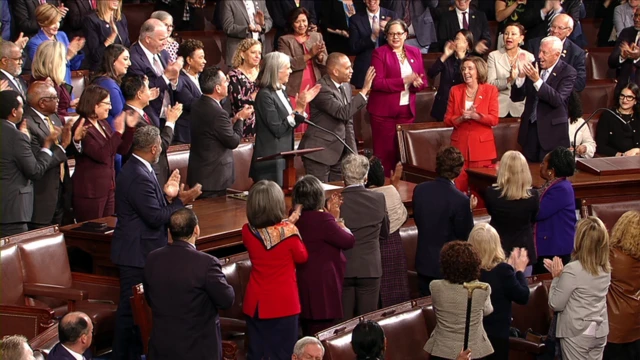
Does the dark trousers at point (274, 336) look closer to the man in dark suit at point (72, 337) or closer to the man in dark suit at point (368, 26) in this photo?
the man in dark suit at point (72, 337)

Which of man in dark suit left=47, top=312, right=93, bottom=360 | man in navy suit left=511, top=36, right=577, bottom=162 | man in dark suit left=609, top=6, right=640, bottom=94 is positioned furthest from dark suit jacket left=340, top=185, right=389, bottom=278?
man in dark suit left=609, top=6, right=640, bottom=94

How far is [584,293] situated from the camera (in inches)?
218

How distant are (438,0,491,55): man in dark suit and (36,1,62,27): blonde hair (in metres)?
3.99

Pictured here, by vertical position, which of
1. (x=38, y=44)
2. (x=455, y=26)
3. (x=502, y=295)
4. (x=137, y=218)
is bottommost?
(x=502, y=295)

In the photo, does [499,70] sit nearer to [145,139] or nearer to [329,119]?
[329,119]

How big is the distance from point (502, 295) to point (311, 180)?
3.75 ft

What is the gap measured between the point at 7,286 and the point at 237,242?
1.43 m

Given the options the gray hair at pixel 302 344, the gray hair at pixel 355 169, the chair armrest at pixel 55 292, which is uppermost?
the gray hair at pixel 355 169

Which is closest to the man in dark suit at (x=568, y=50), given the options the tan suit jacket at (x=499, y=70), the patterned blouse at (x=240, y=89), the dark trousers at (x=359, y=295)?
the tan suit jacket at (x=499, y=70)

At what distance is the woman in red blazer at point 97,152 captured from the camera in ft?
21.8

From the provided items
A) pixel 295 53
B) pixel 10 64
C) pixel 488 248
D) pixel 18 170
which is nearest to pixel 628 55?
pixel 295 53

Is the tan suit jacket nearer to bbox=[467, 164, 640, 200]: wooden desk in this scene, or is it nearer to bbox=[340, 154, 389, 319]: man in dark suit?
bbox=[467, 164, 640, 200]: wooden desk

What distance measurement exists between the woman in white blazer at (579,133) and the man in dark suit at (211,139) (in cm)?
303

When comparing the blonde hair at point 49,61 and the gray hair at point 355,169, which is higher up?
the blonde hair at point 49,61
